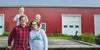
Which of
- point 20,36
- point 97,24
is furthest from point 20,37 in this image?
point 97,24

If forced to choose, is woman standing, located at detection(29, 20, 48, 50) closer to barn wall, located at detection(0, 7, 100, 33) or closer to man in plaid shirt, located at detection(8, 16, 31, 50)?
man in plaid shirt, located at detection(8, 16, 31, 50)

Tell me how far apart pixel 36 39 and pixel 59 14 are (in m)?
11.0

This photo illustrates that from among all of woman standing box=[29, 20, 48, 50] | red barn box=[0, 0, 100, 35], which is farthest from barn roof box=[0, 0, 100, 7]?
woman standing box=[29, 20, 48, 50]

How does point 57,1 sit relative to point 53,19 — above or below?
above

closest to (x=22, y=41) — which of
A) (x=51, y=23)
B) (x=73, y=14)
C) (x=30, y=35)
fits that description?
(x=30, y=35)

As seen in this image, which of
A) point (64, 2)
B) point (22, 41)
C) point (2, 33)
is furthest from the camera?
point (64, 2)

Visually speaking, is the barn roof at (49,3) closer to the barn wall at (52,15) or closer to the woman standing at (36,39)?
the barn wall at (52,15)

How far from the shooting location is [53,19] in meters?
13.2

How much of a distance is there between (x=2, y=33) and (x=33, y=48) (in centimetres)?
1131

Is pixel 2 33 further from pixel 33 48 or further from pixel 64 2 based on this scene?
pixel 33 48

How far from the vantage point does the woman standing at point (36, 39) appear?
8.31ft

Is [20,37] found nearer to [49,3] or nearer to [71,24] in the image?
[71,24]

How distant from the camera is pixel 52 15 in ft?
43.4

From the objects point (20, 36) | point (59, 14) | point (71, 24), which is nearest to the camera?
point (20, 36)
